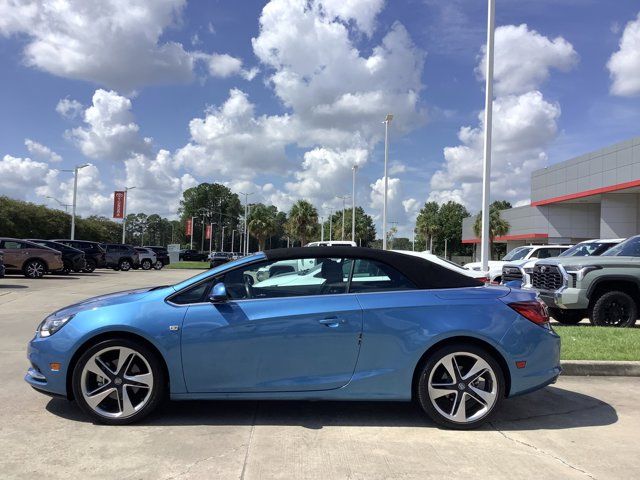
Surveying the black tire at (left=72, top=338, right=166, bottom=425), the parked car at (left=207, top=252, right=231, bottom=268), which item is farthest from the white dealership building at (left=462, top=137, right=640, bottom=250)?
the black tire at (left=72, top=338, right=166, bottom=425)

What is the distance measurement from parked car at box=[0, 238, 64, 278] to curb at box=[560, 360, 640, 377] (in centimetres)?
2076

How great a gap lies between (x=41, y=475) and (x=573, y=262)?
8.86 m

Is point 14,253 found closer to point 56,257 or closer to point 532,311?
point 56,257

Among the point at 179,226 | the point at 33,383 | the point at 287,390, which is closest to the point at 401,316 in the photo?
the point at 287,390

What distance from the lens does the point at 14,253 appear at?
69.2ft

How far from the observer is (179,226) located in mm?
142500

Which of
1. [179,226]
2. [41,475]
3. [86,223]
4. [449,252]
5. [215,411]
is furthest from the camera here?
[179,226]

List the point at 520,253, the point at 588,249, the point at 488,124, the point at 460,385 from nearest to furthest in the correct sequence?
the point at 460,385
the point at 588,249
the point at 488,124
the point at 520,253

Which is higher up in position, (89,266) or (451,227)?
(451,227)

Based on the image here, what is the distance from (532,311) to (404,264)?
121cm

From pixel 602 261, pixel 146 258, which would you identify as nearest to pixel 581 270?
pixel 602 261

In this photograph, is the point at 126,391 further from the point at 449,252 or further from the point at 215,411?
the point at 449,252

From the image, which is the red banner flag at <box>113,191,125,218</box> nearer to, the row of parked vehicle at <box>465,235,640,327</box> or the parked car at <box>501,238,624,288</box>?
the parked car at <box>501,238,624,288</box>

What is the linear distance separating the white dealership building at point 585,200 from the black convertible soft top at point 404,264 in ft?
95.5
